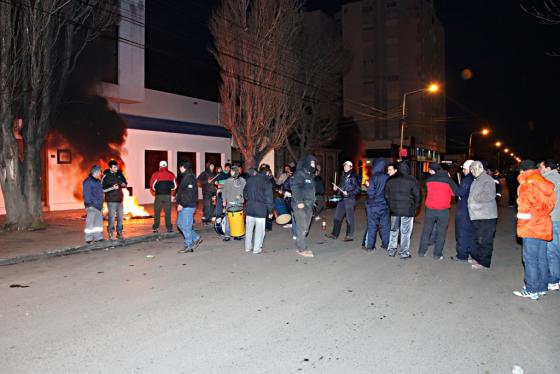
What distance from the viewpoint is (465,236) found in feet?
28.5

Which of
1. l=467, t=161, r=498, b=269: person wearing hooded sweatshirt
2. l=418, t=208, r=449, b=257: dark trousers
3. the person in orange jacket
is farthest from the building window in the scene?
the person in orange jacket

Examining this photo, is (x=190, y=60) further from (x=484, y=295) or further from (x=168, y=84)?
(x=484, y=295)

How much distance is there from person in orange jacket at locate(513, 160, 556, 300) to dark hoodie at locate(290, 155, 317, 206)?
159 inches

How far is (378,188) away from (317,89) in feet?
60.5

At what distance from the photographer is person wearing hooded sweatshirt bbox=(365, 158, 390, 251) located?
9820 mm

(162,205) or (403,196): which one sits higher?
(403,196)

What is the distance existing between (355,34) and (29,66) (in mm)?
63700

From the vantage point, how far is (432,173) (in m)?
9.37

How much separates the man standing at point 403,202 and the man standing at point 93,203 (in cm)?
624

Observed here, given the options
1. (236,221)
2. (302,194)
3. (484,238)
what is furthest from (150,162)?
(484,238)

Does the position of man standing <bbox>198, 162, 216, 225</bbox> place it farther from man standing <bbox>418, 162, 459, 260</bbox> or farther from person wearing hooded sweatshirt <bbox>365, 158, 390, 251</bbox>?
man standing <bbox>418, 162, 459, 260</bbox>

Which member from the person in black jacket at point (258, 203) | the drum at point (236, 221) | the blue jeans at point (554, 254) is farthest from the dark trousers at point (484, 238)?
the drum at point (236, 221)

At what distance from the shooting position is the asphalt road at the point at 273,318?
4301 millimetres

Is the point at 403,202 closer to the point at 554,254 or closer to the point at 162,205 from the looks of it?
the point at 554,254
